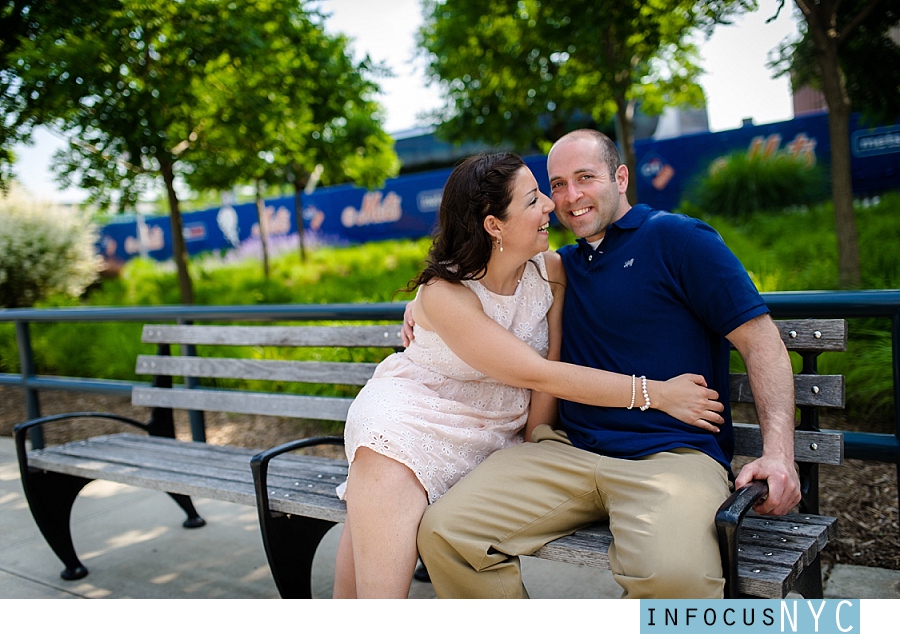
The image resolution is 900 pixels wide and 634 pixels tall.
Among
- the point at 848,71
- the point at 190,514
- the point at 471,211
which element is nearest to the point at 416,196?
the point at 848,71

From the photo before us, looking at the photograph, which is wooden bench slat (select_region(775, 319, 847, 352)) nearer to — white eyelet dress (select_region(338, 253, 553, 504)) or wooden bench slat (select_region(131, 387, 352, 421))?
white eyelet dress (select_region(338, 253, 553, 504))

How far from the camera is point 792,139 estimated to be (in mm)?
12633

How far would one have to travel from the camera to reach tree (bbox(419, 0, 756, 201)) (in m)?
5.59

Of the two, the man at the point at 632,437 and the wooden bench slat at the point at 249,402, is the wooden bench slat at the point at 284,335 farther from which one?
A: the man at the point at 632,437

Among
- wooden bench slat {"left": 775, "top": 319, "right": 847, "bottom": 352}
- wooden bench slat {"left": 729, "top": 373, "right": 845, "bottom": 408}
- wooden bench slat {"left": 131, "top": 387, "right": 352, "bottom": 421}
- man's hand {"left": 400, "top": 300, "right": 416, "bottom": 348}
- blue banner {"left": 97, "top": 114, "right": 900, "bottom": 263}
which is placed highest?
blue banner {"left": 97, "top": 114, "right": 900, "bottom": 263}

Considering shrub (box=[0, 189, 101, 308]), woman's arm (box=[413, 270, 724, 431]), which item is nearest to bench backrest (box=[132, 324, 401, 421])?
woman's arm (box=[413, 270, 724, 431])

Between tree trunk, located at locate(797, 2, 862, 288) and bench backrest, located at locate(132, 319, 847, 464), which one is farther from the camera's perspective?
tree trunk, located at locate(797, 2, 862, 288)

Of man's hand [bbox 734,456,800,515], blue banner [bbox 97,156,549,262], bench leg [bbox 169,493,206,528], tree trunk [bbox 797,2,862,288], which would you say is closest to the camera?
man's hand [bbox 734,456,800,515]

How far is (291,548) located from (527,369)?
110cm

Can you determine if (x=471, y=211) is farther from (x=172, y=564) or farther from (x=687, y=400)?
(x=172, y=564)

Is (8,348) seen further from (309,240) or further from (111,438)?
(309,240)

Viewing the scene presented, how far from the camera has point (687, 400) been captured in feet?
7.43

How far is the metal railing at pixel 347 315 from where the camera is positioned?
7.79 feet

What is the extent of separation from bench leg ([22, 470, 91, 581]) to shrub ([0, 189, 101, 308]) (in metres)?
9.76
